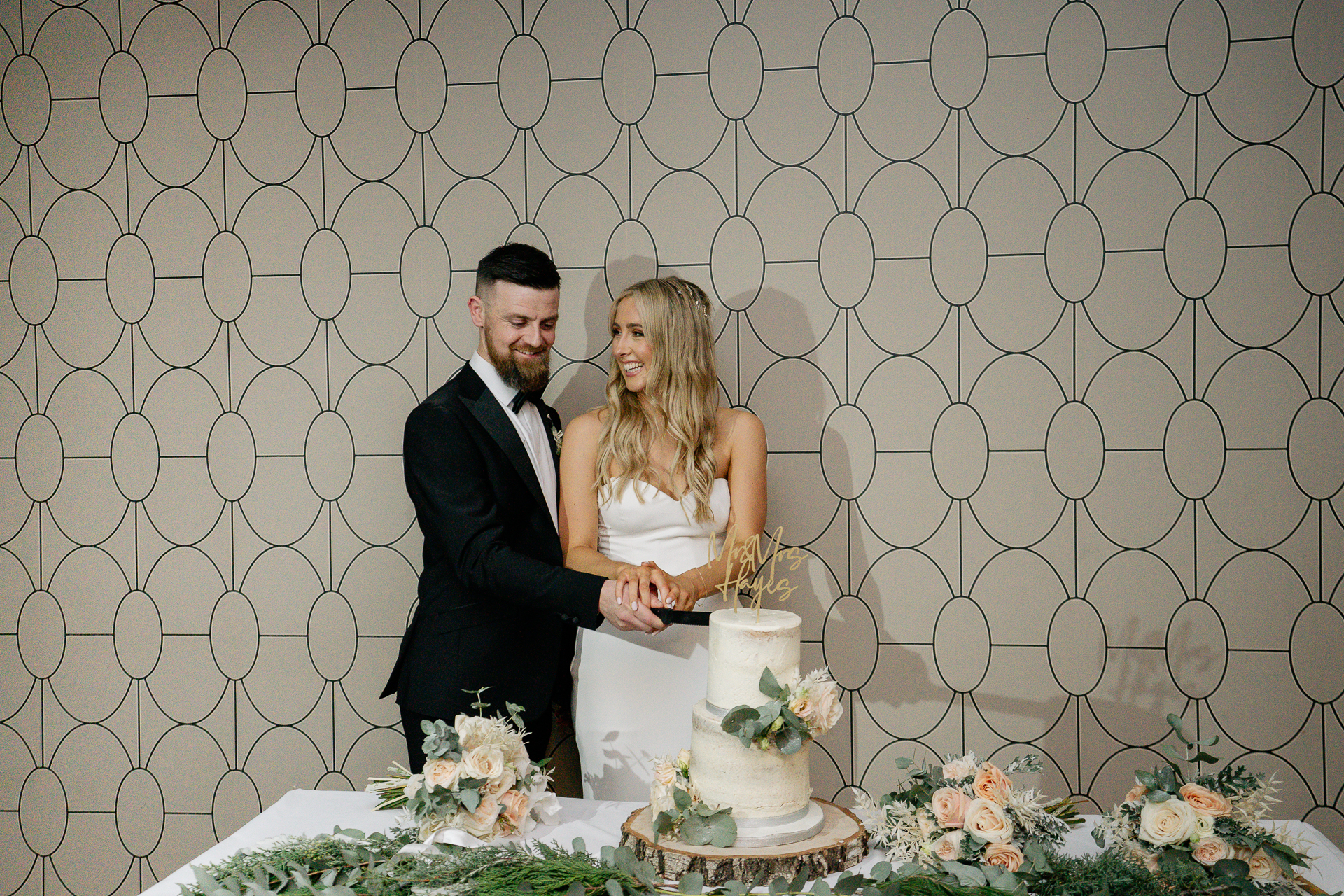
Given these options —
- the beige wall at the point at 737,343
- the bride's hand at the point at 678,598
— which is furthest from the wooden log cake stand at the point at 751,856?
the beige wall at the point at 737,343

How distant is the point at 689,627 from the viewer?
2.22 m

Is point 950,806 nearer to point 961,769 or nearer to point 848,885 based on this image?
point 961,769

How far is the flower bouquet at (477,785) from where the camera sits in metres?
1.43

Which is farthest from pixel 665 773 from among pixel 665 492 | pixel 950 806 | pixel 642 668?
pixel 665 492

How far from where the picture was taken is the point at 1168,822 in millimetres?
1296

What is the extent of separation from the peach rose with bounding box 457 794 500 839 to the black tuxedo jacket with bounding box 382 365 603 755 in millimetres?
643

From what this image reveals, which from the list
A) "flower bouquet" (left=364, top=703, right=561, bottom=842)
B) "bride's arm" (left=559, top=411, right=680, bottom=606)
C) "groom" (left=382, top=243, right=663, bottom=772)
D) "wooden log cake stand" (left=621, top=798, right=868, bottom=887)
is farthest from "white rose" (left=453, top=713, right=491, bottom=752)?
"bride's arm" (left=559, top=411, right=680, bottom=606)

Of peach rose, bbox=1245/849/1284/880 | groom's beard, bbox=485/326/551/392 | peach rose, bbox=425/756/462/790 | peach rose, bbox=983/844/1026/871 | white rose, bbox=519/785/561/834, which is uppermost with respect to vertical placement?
groom's beard, bbox=485/326/551/392

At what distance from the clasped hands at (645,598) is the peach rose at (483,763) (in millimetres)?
434

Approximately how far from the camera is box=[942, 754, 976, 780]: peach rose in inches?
54.4

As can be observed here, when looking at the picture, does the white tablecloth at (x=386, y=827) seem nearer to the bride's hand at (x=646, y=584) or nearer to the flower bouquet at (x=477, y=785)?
the flower bouquet at (x=477, y=785)

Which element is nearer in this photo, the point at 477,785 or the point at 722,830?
the point at 722,830

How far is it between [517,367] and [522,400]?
0.09 meters

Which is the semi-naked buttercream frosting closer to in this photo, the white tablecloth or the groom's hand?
the white tablecloth
